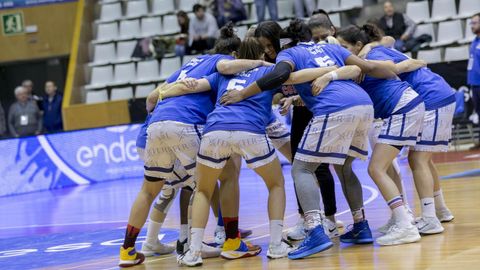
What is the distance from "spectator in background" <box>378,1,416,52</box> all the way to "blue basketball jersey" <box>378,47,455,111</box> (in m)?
9.19

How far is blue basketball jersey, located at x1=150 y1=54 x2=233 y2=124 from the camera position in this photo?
7.70 metres

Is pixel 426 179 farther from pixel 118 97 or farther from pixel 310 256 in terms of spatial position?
pixel 118 97

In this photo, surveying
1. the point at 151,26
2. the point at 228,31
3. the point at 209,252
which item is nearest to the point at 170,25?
the point at 151,26

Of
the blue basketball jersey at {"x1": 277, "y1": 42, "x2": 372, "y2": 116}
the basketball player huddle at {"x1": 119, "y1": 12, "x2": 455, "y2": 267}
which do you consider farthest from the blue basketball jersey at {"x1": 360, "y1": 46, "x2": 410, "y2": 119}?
the blue basketball jersey at {"x1": 277, "y1": 42, "x2": 372, "y2": 116}

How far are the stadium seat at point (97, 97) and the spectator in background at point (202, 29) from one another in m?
2.64

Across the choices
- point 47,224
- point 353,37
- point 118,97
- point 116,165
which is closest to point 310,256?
point 353,37

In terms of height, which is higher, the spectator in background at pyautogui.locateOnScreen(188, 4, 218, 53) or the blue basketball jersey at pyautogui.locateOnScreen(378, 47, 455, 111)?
the blue basketball jersey at pyautogui.locateOnScreen(378, 47, 455, 111)

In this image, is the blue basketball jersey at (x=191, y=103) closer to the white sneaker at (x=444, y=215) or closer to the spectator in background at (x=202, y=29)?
the white sneaker at (x=444, y=215)

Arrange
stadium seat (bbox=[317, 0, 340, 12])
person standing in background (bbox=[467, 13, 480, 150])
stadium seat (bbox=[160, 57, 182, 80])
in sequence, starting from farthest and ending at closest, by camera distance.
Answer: stadium seat (bbox=[160, 57, 182, 80]) < stadium seat (bbox=[317, 0, 340, 12]) < person standing in background (bbox=[467, 13, 480, 150])

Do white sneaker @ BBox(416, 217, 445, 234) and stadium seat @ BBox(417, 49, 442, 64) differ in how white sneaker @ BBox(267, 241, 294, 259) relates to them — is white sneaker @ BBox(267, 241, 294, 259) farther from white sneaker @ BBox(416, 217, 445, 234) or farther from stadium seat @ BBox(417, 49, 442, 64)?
stadium seat @ BBox(417, 49, 442, 64)

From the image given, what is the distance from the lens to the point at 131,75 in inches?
842

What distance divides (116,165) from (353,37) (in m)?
9.47

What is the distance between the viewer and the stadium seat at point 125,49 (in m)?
21.9

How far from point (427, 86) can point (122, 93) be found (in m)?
13.4
